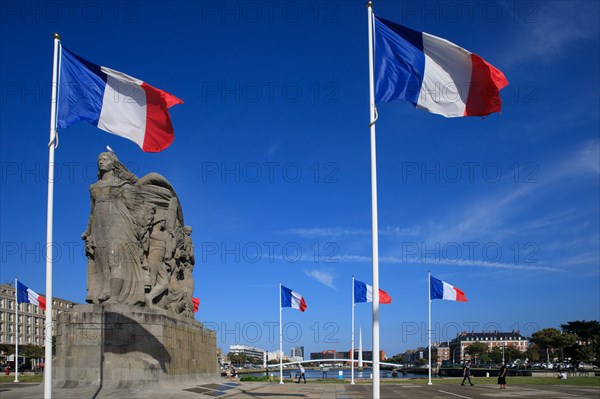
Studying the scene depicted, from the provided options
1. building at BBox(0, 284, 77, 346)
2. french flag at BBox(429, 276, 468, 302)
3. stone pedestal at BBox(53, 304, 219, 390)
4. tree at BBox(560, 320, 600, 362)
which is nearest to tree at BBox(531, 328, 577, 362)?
tree at BBox(560, 320, 600, 362)

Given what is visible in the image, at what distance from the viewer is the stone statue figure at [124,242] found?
23.0 metres

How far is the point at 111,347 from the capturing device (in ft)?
70.0

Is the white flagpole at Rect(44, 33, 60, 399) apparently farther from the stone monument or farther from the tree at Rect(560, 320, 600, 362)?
the tree at Rect(560, 320, 600, 362)

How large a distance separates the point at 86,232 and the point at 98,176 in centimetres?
240

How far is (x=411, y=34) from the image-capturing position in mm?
15547

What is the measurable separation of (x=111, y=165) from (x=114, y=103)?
24.3ft

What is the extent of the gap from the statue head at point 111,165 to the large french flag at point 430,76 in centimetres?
1315

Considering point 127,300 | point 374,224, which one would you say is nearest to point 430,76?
point 374,224

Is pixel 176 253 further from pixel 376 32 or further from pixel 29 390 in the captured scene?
pixel 376 32

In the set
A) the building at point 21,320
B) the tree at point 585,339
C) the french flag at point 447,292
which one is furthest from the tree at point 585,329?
the building at point 21,320

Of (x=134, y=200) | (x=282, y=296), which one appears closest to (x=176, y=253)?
(x=134, y=200)

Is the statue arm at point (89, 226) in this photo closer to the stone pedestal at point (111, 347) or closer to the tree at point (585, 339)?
the stone pedestal at point (111, 347)

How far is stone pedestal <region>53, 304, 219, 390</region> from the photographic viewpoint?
21.0m

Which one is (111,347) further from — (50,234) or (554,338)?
(554,338)
